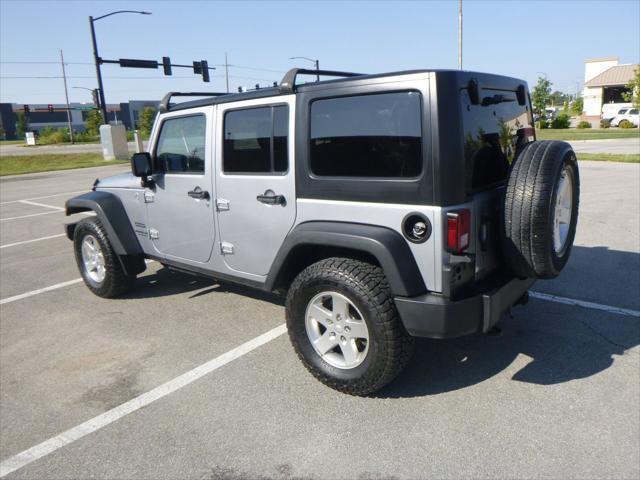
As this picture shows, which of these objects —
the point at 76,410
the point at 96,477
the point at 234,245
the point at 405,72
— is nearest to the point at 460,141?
the point at 405,72

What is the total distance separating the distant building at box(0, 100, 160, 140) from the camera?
92375 mm

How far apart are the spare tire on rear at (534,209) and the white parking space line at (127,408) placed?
80.8 inches

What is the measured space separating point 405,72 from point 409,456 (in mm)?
2083

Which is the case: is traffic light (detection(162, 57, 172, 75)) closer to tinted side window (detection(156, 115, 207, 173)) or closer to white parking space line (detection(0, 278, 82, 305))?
white parking space line (detection(0, 278, 82, 305))

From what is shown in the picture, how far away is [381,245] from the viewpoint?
2877 mm

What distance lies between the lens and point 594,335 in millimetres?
3965

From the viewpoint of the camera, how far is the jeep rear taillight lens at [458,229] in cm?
277

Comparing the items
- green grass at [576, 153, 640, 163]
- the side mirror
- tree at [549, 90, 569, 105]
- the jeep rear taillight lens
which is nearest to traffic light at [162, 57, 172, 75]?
green grass at [576, 153, 640, 163]

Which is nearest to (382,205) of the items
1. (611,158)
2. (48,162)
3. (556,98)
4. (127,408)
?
(127,408)

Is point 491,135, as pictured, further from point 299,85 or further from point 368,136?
point 299,85

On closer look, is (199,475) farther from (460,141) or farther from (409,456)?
(460,141)

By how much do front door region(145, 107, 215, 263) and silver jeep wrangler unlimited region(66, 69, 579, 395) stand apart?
5cm

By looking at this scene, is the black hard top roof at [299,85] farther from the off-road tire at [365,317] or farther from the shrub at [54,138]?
the shrub at [54,138]

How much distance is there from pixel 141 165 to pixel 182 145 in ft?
1.46
